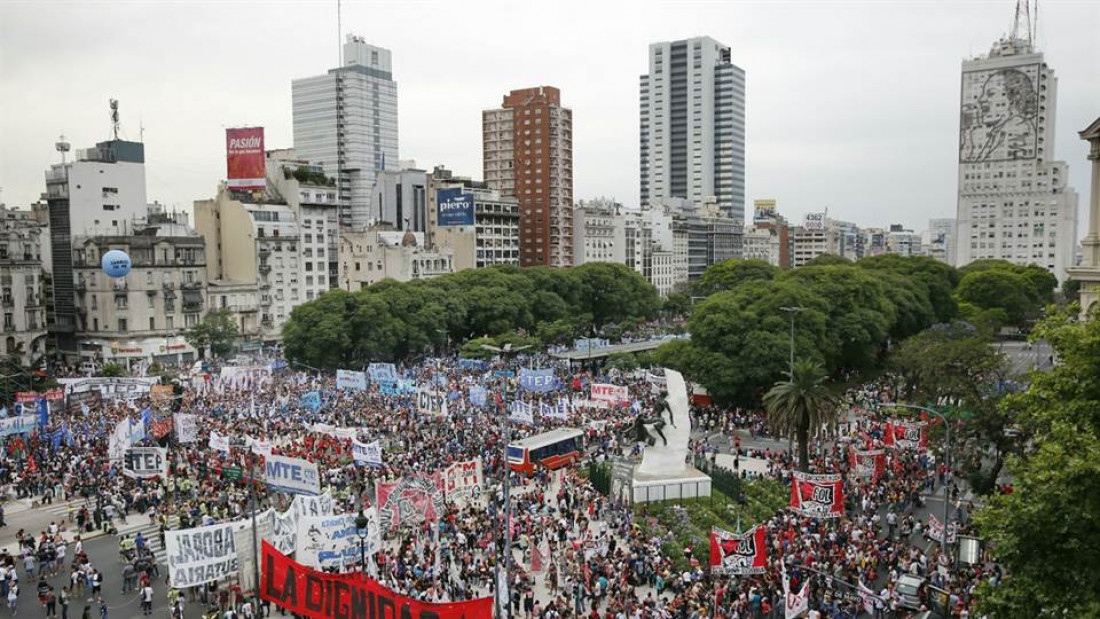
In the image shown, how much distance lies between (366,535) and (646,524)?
463 inches

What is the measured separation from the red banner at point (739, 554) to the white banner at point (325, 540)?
10.6 meters

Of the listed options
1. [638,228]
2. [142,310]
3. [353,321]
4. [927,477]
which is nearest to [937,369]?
[927,477]

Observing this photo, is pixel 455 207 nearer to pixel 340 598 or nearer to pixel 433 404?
pixel 433 404

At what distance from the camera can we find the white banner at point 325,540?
2666cm

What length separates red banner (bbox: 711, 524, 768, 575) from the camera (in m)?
26.0

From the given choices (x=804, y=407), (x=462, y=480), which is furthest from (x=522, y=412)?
(x=804, y=407)

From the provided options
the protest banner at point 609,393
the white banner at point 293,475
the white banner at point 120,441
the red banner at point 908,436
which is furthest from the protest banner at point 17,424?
the red banner at point 908,436

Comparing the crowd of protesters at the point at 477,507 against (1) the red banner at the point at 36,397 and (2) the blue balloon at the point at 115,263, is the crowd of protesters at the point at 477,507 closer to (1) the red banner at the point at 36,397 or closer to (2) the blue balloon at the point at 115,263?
(1) the red banner at the point at 36,397

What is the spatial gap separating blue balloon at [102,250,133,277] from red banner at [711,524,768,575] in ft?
232

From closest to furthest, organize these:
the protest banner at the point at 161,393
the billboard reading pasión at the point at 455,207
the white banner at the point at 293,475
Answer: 1. the white banner at the point at 293,475
2. the protest banner at the point at 161,393
3. the billboard reading pasión at the point at 455,207

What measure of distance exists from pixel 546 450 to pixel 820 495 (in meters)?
15.4

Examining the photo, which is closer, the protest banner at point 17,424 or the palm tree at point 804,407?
the palm tree at point 804,407

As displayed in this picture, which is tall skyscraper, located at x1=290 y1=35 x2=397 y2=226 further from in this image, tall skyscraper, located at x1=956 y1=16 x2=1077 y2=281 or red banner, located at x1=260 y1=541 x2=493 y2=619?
red banner, located at x1=260 y1=541 x2=493 y2=619

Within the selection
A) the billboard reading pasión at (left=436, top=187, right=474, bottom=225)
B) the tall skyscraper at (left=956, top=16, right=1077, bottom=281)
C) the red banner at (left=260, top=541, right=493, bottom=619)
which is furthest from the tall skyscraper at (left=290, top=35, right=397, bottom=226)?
the red banner at (left=260, top=541, right=493, bottom=619)
